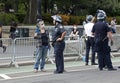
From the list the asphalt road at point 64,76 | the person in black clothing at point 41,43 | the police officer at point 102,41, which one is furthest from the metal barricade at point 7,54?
the police officer at point 102,41

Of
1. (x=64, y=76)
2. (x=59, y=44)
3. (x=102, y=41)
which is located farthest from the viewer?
(x=102, y=41)

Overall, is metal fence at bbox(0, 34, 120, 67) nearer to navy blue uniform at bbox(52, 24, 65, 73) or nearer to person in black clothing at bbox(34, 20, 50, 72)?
person in black clothing at bbox(34, 20, 50, 72)

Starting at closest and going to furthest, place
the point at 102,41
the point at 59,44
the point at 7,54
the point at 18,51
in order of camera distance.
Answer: the point at 59,44
the point at 102,41
the point at 7,54
the point at 18,51

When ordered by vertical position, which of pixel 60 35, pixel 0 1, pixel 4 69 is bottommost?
pixel 4 69

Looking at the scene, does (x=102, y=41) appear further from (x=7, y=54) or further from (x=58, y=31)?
(x=7, y=54)

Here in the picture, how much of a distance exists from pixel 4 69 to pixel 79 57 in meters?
3.71

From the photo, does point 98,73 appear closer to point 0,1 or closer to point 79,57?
point 79,57

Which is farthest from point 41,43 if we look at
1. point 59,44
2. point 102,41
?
point 102,41

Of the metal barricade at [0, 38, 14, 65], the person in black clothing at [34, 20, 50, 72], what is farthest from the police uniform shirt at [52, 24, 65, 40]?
the metal barricade at [0, 38, 14, 65]

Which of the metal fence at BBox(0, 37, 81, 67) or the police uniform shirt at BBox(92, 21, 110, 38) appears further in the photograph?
the metal fence at BBox(0, 37, 81, 67)

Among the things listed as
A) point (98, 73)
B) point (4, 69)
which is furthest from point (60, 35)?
point (4, 69)

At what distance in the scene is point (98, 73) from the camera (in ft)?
44.7

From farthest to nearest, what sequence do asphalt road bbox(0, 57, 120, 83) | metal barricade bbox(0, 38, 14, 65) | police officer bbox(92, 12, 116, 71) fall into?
metal barricade bbox(0, 38, 14, 65) → police officer bbox(92, 12, 116, 71) → asphalt road bbox(0, 57, 120, 83)

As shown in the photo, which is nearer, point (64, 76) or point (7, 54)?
point (64, 76)
